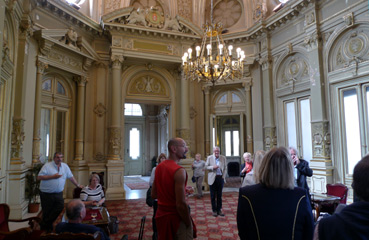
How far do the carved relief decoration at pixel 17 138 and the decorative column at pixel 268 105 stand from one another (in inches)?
290

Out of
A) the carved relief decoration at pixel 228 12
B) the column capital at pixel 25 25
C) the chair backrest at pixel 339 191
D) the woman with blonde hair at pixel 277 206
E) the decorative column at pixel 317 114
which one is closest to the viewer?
the woman with blonde hair at pixel 277 206

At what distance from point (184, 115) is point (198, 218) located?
177 inches

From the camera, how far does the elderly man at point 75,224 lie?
8.38 ft

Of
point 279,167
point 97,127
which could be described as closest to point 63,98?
point 97,127

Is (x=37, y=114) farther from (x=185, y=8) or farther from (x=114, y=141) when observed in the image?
(x=185, y=8)

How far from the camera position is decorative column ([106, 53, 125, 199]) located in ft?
28.3

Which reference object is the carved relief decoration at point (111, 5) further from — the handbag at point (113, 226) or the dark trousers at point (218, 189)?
the handbag at point (113, 226)

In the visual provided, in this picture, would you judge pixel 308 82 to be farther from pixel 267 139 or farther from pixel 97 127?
pixel 97 127

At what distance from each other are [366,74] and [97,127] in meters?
7.99

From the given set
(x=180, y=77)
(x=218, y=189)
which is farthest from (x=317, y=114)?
(x=180, y=77)

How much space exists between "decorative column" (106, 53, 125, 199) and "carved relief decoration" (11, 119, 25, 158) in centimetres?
297

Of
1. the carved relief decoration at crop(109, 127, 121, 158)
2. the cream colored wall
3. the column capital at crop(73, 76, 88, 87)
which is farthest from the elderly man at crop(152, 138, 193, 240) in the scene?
the column capital at crop(73, 76, 88, 87)

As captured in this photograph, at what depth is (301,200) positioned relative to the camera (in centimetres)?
172

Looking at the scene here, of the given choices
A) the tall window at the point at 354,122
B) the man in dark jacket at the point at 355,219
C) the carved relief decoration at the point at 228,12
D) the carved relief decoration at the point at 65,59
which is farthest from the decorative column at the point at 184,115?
the man in dark jacket at the point at 355,219
